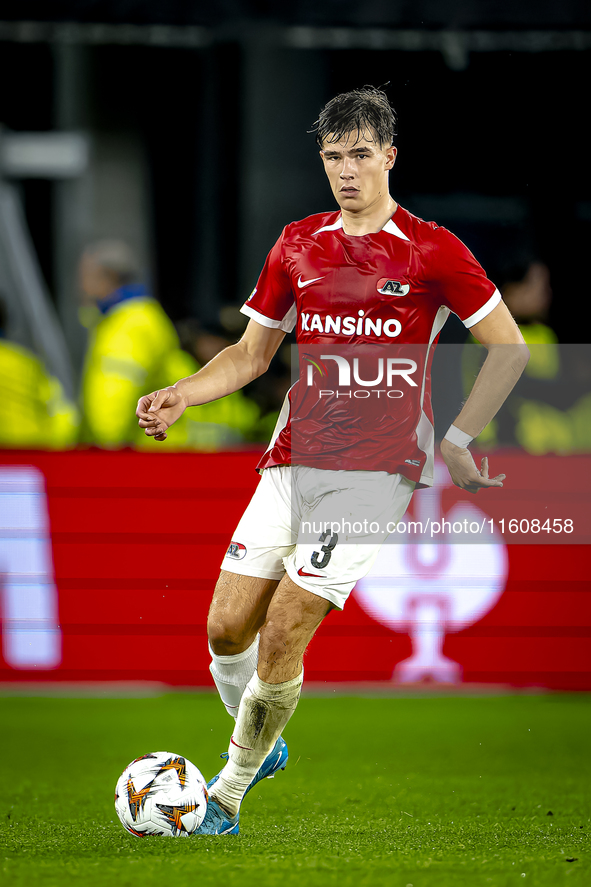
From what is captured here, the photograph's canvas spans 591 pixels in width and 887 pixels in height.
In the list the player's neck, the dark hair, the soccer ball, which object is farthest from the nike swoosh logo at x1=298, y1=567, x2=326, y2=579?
the dark hair

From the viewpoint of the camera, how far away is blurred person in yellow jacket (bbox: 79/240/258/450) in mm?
5871

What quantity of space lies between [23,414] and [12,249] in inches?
191

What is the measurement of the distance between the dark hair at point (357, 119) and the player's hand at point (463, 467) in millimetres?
994

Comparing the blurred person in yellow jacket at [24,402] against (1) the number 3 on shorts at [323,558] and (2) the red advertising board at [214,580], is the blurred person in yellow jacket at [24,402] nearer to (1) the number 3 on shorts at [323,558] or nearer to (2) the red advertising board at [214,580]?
(2) the red advertising board at [214,580]

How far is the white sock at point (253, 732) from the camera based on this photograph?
357 cm

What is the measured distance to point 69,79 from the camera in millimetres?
10875

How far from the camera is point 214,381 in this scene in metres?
3.78

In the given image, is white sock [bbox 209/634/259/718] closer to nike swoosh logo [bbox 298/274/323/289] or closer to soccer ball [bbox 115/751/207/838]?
soccer ball [bbox 115/751/207/838]

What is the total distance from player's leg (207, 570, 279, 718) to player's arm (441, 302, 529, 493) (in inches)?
28.3

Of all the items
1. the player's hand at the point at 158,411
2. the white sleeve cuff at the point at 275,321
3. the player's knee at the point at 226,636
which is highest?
the white sleeve cuff at the point at 275,321

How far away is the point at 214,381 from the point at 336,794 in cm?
158

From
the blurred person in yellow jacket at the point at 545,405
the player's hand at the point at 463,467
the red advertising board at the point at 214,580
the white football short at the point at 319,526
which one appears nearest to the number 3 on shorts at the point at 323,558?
the white football short at the point at 319,526

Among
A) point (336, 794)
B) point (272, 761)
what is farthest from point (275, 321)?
point (336, 794)

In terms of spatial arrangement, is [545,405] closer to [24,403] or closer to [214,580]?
[214,580]
